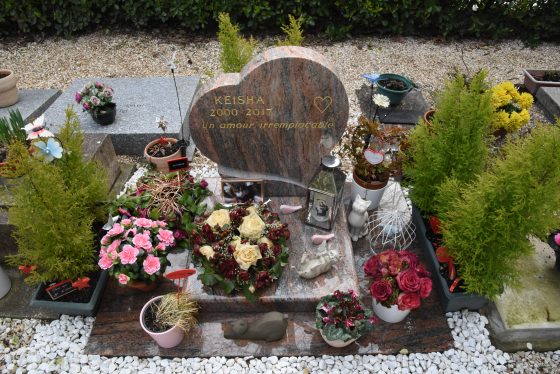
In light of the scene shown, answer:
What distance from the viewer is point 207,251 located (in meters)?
3.16

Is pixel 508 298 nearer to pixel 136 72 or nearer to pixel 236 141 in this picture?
pixel 236 141

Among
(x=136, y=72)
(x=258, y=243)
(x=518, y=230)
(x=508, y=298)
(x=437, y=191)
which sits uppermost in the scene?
(x=518, y=230)

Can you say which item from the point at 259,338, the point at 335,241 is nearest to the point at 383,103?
the point at 335,241

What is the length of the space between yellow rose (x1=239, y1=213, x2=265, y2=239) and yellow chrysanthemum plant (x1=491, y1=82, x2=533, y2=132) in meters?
3.20

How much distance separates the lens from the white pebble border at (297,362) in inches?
117

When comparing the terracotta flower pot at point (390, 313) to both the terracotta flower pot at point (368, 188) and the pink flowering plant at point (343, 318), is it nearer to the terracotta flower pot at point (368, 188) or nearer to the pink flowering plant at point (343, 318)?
the pink flowering plant at point (343, 318)

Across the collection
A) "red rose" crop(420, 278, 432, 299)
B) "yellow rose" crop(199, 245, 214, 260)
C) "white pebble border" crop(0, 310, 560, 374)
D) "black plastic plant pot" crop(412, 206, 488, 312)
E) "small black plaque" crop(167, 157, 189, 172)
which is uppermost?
"small black plaque" crop(167, 157, 189, 172)

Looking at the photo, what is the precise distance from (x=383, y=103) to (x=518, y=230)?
1.60 meters

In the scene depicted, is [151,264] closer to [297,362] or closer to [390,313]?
[297,362]

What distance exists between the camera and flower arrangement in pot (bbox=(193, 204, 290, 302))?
307 centimetres

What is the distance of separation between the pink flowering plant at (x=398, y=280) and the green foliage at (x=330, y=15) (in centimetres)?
536

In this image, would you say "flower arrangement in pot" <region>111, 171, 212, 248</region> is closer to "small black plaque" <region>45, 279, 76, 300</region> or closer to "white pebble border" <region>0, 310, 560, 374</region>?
"small black plaque" <region>45, 279, 76, 300</region>

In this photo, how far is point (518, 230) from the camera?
2.77 m

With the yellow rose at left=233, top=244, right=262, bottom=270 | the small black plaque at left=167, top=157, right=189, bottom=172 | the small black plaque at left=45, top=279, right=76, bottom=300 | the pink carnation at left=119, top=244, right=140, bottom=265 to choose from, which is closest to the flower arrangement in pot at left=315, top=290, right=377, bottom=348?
the yellow rose at left=233, top=244, right=262, bottom=270
